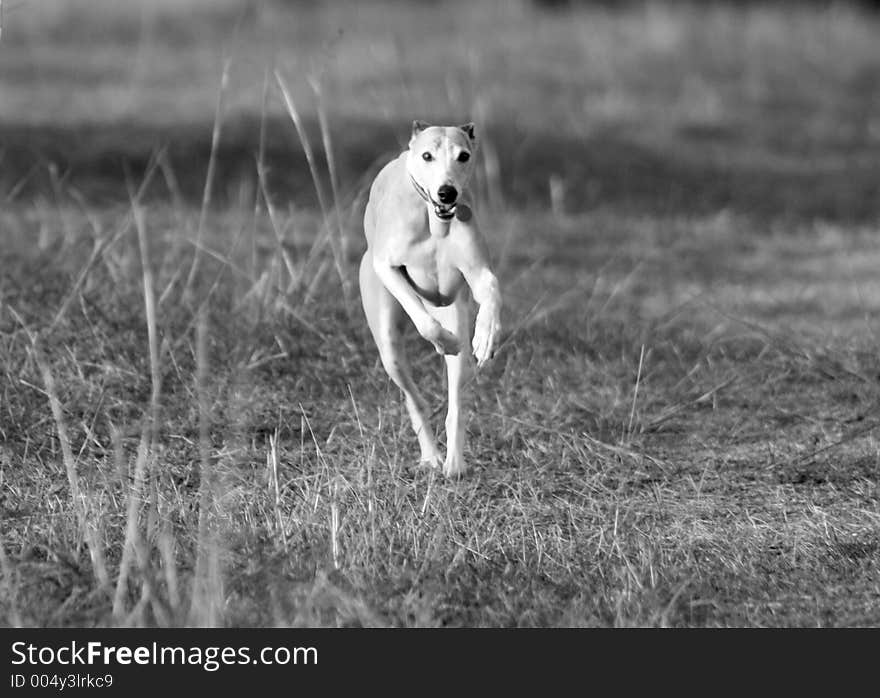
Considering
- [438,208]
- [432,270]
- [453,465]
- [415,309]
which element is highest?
[438,208]

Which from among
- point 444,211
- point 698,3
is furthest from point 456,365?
point 698,3

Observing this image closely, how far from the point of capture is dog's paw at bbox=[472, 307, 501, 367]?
3812 mm

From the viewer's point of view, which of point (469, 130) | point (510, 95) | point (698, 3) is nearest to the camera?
point (469, 130)

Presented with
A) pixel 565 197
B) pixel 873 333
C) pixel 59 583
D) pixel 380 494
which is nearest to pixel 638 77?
pixel 565 197

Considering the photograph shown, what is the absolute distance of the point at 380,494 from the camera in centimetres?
428

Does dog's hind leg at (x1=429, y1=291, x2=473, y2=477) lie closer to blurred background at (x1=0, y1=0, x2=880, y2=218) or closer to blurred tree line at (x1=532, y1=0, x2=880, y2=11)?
blurred background at (x1=0, y1=0, x2=880, y2=218)

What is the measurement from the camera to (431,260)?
3.93 metres

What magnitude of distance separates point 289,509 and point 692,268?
11.6 feet

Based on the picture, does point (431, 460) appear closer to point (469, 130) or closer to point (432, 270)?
point (432, 270)

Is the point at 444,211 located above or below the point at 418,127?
below

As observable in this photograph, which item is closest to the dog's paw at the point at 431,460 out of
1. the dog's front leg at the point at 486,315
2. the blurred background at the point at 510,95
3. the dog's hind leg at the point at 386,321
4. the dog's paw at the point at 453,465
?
the dog's paw at the point at 453,465

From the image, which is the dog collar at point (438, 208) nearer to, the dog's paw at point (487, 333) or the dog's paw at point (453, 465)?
the dog's paw at point (487, 333)

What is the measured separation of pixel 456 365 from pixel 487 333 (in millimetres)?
347
